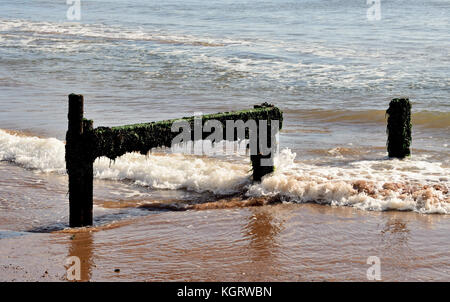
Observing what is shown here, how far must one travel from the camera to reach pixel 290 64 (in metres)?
28.5

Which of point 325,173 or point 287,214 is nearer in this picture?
point 287,214

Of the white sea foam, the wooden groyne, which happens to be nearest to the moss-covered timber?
the wooden groyne

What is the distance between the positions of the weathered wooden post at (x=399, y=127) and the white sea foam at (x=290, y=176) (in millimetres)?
264

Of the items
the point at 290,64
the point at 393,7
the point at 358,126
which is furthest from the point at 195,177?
the point at 393,7

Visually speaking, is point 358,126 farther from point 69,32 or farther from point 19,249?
point 69,32

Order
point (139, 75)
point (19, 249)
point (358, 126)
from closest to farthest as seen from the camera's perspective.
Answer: point (19, 249), point (358, 126), point (139, 75)

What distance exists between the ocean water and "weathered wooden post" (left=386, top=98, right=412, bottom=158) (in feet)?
0.94

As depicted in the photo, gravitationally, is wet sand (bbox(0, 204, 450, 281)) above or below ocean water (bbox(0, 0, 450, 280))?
below

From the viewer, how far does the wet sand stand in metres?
7.77

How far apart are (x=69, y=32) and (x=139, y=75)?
1583 cm

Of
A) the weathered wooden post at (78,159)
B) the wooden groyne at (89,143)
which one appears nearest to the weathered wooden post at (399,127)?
the wooden groyne at (89,143)

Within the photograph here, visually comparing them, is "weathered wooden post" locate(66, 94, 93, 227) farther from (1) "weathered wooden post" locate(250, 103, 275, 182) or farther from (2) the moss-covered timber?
(1) "weathered wooden post" locate(250, 103, 275, 182)

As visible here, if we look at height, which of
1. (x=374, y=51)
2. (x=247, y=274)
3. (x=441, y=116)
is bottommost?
(x=247, y=274)

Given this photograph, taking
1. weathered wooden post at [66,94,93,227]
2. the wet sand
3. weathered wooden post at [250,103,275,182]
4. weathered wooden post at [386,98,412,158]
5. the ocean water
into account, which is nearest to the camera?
the wet sand
